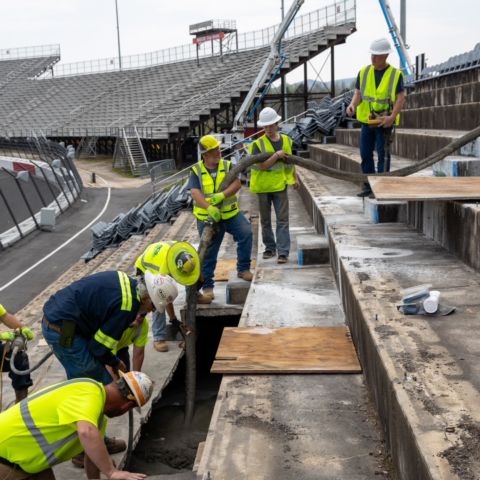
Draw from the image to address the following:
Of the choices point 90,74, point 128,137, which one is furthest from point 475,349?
point 90,74

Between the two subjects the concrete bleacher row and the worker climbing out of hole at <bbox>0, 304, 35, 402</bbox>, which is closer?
the worker climbing out of hole at <bbox>0, 304, 35, 402</bbox>

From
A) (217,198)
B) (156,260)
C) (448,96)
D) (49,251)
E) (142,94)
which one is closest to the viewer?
(156,260)

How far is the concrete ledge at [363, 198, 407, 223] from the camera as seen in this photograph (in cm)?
714

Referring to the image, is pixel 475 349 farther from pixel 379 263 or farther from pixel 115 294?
pixel 115 294

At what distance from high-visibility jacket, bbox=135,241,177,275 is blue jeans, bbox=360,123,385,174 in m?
3.08

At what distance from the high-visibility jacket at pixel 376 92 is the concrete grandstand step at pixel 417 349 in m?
1.73

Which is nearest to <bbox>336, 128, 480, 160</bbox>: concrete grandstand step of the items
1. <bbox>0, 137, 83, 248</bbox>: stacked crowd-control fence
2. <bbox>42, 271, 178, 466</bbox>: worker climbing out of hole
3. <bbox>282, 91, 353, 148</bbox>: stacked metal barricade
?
<bbox>42, 271, 178, 466</bbox>: worker climbing out of hole

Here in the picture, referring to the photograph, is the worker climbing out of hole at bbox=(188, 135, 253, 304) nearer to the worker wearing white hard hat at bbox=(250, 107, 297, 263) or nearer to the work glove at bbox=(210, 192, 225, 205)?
the work glove at bbox=(210, 192, 225, 205)

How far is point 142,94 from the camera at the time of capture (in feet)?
159

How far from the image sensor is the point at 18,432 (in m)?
3.77

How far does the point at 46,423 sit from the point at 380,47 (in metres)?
5.14

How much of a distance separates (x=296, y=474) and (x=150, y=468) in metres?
2.08

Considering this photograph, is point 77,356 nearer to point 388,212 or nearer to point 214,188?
point 214,188

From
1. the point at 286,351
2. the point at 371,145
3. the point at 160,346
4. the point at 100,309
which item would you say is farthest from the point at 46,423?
the point at 371,145
